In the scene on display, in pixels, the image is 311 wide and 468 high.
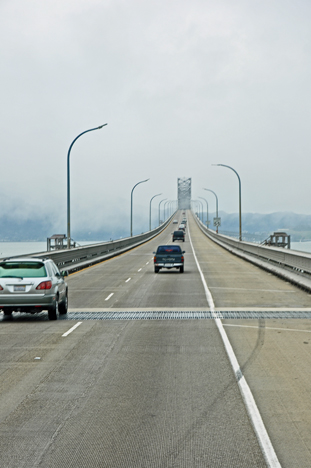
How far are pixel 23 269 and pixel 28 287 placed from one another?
0.66 m

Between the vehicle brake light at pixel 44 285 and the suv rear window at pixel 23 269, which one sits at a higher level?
the suv rear window at pixel 23 269

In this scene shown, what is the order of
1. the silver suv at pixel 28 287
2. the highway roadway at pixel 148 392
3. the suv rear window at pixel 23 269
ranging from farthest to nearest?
the suv rear window at pixel 23 269 → the silver suv at pixel 28 287 → the highway roadway at pixel 148 392

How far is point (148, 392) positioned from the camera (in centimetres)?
740

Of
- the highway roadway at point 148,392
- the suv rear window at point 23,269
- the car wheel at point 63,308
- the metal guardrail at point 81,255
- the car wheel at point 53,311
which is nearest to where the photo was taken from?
the highway roadway at point 148,392

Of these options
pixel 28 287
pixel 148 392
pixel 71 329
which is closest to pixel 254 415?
pixel 148 392

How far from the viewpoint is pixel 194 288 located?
2172 centimetres

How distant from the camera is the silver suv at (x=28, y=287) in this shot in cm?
1349

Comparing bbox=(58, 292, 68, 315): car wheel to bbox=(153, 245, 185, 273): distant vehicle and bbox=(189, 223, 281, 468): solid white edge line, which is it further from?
Result: bbox=(153, 245, 185, 273): distant vehicle

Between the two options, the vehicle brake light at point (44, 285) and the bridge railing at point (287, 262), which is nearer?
the vehicle brake light at point (44, 285)

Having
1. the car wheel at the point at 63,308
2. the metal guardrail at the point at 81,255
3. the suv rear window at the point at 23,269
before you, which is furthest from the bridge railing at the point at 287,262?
the metal guardrail at the point at 81,255

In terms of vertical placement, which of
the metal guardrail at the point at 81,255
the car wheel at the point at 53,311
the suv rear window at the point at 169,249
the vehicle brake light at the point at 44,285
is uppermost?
the vehicle brake light at the point at 44,285

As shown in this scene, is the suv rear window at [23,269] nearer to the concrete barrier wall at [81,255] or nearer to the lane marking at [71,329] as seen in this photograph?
the lane marking at [71,329]

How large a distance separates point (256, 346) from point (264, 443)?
16.2 ft

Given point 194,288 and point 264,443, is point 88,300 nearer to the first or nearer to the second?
point 194,288
